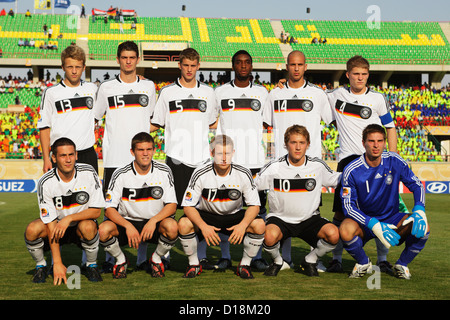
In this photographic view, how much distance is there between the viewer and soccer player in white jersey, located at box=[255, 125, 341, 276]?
5.60 m

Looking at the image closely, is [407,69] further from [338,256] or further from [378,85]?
[338,256]

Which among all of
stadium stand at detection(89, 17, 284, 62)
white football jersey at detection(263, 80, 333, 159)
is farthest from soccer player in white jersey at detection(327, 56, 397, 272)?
stadium stand at detection(89, 17, 284, 62)

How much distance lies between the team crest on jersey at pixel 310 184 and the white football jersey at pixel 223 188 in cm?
57

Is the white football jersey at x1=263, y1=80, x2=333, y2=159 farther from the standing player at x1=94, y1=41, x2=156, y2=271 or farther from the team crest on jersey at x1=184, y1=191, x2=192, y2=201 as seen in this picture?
the standing player at x1=94, y1=41, x2=156, y2=271

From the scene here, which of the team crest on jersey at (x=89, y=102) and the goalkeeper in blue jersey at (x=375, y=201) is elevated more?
the team crest on jersey at (x=89, y=102)

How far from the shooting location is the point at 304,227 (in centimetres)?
575

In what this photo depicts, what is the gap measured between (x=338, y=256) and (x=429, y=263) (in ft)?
4.00

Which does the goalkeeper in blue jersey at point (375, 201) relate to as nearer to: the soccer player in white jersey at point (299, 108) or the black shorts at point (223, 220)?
the soccer player in white jersey at point (299, 108)

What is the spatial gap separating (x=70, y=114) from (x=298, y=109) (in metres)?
2.70

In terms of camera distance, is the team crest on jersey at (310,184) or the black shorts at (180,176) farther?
the black shorts at (180,176)

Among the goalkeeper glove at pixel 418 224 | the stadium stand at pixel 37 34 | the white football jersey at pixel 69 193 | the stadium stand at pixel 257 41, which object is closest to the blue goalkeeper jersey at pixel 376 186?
the goalkeeper glove at pixel 418 224

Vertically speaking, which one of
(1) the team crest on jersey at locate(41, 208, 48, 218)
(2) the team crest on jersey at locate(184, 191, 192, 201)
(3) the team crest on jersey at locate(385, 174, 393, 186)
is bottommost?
(1) the team crest on jersey at locate(41, 208, 48, 218)

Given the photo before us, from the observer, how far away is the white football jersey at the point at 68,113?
19.9 ft
